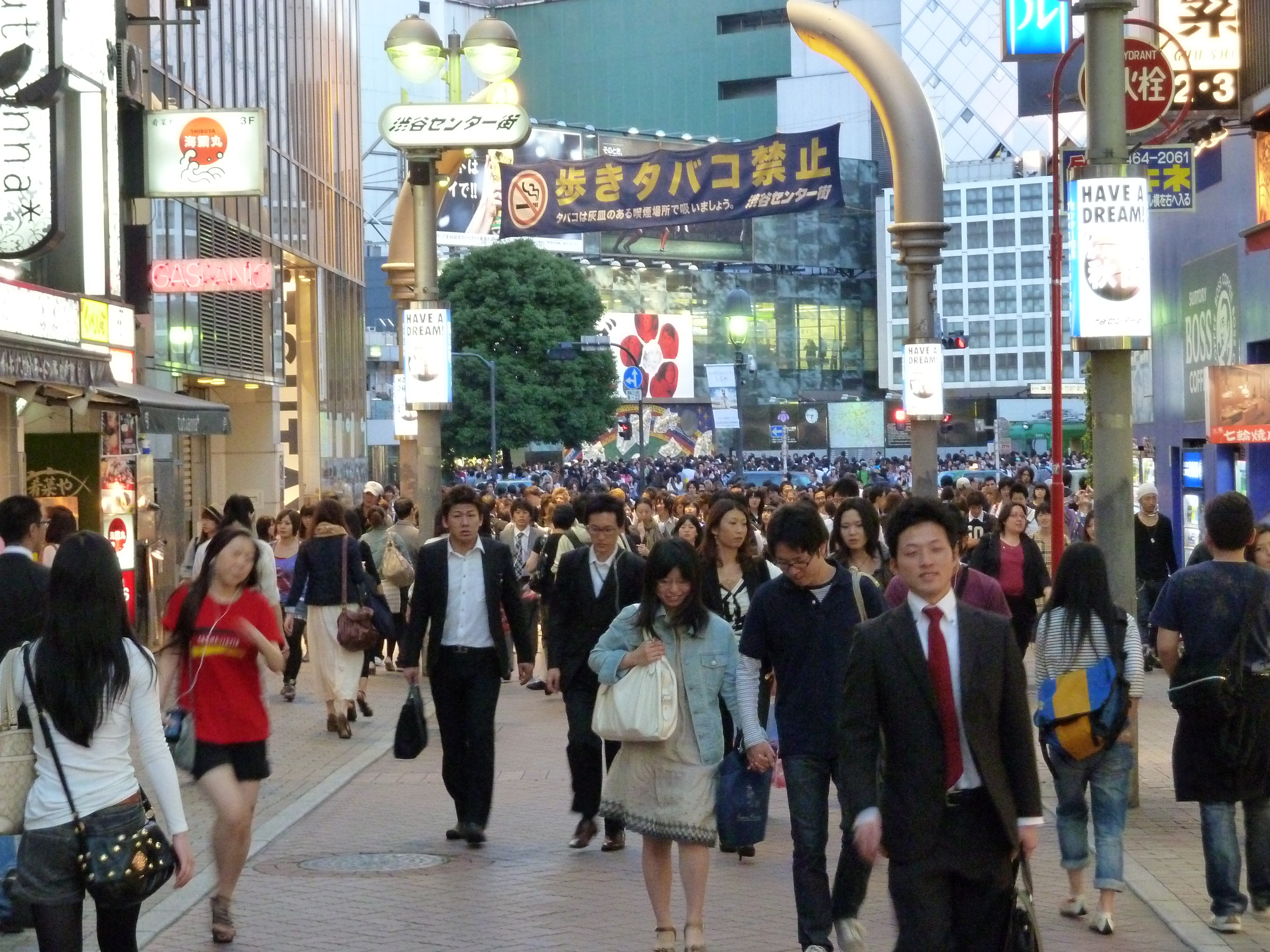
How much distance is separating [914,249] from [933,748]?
39.3 ft

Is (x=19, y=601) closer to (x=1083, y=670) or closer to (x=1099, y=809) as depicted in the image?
(x=1083, y=670)

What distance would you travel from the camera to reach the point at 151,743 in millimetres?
5320

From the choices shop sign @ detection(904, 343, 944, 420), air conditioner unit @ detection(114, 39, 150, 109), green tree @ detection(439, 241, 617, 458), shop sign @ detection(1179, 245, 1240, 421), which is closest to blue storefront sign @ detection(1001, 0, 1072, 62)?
shop sign @ detection(1179, 245, 1240, 421)

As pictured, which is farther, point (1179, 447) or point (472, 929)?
point (1179, 447)

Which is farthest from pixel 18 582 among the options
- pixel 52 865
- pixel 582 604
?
pixel 582 604

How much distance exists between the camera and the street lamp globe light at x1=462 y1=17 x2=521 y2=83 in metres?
16.5

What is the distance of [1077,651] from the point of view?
25.9 feet

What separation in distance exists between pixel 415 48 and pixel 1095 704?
34.9ft

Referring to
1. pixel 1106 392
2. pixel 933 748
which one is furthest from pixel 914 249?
pixel 933 748

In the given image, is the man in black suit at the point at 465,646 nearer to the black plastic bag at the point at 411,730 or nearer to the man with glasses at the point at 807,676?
the black plastic bag at the point at 411,730

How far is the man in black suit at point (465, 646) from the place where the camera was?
9820 millimetres

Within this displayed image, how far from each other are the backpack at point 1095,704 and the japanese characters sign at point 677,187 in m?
11.8

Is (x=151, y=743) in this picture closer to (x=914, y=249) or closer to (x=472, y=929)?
(x=472, y=929)

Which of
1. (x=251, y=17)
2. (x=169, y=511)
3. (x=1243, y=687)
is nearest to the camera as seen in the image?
(x=1243, y=687)
